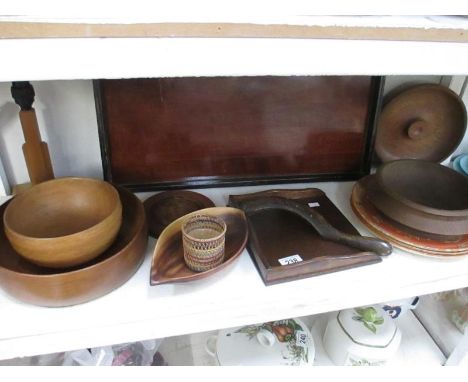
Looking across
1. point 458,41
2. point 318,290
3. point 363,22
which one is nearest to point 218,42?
point 363,22

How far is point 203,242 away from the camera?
515 millimetres

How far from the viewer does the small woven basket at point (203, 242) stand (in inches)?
20.4

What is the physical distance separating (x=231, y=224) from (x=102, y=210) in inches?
8.0

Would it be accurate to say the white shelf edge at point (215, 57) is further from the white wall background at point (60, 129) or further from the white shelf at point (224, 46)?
the white wall background at point (60, 129)

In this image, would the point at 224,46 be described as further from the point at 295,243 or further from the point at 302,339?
the point at 302,339

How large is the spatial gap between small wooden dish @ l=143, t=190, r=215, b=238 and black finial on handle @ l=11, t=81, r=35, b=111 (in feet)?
0.81

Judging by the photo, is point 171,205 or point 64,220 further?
point 171,205

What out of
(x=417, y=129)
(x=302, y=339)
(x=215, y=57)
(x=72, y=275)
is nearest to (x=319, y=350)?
(x=302, y=339)

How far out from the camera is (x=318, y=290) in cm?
57

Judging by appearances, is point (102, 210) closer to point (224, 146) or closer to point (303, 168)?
point (224, 146)

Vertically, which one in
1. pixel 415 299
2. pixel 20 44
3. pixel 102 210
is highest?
pixel 20 44

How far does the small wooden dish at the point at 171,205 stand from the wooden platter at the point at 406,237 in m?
0.28

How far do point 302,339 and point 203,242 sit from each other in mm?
455

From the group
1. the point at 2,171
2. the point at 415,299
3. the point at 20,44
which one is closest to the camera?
the point at 20,44
